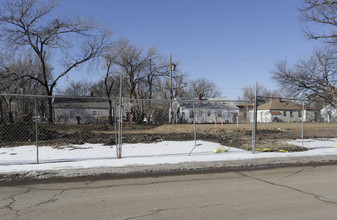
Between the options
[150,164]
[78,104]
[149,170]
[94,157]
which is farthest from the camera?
[78,104]

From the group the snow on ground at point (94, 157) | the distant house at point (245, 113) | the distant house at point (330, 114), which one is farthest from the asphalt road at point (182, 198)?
the distant house at point (245, 113)

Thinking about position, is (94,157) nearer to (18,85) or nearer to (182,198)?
(182,198)

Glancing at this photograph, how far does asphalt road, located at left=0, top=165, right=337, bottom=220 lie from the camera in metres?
Result: 3.74

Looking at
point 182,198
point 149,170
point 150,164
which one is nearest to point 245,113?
point 150,164

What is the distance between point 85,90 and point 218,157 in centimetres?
7358

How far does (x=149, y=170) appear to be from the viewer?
674 centimetres

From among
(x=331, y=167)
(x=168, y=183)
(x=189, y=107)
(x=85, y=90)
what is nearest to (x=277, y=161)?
(x=331, y=167)

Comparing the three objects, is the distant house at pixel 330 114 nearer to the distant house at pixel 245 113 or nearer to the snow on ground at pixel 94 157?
the distant house at pixel 245 113

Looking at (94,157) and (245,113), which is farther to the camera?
(245,113)

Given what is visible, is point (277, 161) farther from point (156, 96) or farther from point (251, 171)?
point (156, 96)

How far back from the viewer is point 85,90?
3002 inches

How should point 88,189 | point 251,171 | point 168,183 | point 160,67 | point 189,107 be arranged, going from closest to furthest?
point 88,189
point 168,183
point 251,171
point 160,67
point 189,107

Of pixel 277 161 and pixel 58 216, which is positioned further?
pixel 277 161

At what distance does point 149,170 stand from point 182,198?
2.35 meters
